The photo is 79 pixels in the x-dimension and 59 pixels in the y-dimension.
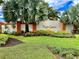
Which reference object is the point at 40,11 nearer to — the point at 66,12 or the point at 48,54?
the point at 66,12

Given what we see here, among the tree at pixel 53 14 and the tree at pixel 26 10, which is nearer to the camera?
the tree at pixel 26 10

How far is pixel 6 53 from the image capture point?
1150 cm

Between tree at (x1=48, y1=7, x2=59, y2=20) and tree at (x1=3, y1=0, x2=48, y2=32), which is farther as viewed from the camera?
tree at (x1=48, y1=7, x2=59, y2=20)

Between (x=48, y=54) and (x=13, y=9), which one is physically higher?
(x=13, y=9)

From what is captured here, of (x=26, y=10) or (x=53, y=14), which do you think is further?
(x=53, y=14)

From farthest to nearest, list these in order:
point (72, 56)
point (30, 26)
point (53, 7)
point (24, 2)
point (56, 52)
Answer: point (53, 7)
point (30, 26)
point (24, 2)
point (56, 52)
point (72, 56)

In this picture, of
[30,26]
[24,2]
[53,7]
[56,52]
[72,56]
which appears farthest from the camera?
[53,7]

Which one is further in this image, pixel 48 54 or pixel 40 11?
pixel 40 11

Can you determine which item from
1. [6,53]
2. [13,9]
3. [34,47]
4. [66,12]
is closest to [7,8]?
[13,9]

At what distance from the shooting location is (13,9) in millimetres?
26094

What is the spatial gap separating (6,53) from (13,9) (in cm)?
1490

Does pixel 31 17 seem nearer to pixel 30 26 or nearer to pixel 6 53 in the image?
pixel 30 26

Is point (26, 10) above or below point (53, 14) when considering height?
above

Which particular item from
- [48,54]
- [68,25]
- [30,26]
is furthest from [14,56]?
[68,25]
